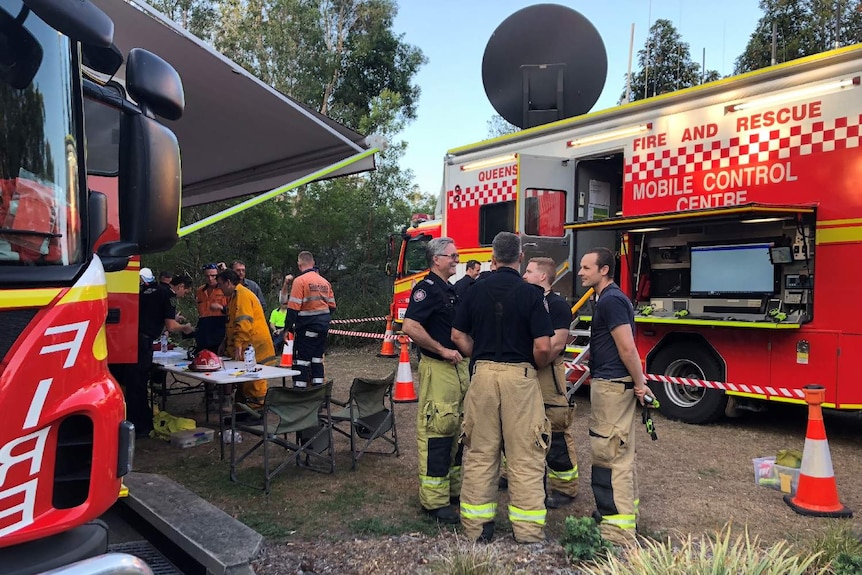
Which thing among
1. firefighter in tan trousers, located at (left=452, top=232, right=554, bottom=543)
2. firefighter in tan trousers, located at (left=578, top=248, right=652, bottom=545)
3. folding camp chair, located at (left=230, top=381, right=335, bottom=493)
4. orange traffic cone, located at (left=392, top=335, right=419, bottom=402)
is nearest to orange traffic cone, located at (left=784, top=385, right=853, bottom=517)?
firefighter in tan trousers, located at (left=578, top=248, right=652, bottom=545)

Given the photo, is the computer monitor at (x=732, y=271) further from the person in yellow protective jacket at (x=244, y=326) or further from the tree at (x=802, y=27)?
the tree at (x=802, y=27)

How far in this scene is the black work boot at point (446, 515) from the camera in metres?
4.06

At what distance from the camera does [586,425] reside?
6852mm

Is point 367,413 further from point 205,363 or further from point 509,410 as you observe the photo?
point 509,410

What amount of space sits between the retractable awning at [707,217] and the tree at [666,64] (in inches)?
631

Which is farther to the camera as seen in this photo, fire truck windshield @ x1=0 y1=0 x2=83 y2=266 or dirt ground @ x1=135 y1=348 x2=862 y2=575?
dirt ground @ x1=135 y1=348 x2=862 y2=575

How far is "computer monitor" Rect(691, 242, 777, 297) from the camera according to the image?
20.5 ft

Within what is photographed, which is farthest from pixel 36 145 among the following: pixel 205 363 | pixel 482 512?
pixel 205 363

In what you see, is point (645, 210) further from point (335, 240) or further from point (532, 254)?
point (335, 240)

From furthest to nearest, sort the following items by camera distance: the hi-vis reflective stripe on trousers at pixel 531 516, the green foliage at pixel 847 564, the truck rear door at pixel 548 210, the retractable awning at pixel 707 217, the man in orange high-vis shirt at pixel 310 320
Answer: the truck rear door at pixel 548 210 < the man in orange high-vis shirt at pixel 310 320 < the retractable awning at pixel 707 217 < the hi-vis reflective stripe on trousers at pixel 531 516 < the green foliage at pixel 847 564

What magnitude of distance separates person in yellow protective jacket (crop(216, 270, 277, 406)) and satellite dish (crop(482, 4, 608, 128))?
556 cm

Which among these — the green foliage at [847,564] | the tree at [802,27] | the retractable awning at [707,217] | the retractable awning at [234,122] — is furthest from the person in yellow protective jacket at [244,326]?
the tree at [802,27]

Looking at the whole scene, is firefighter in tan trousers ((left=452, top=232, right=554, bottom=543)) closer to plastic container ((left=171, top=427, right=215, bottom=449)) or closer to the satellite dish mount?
plastic container ((left=171, top=427, right=215, bottom=449))

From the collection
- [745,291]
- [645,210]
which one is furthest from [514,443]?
[645,210]
